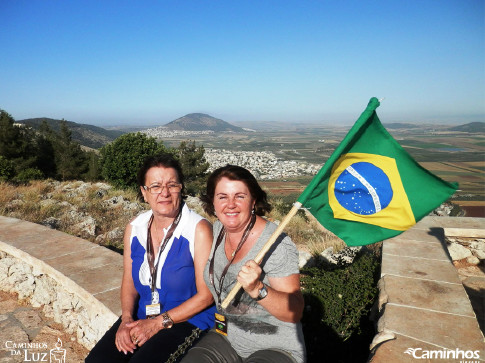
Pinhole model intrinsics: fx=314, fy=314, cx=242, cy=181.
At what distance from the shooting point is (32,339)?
116 inches

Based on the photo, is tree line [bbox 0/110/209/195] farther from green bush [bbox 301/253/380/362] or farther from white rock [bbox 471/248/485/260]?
green bush [bbox 301/253/380/362]

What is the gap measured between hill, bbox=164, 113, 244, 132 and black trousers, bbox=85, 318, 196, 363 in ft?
494

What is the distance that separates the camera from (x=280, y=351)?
1607 mm

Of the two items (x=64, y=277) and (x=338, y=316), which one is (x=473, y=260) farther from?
(x=64, y=277)

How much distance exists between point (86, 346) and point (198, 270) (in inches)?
67.5

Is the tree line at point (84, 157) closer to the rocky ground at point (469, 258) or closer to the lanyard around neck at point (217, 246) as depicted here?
the rocky ground at point (469, 258)

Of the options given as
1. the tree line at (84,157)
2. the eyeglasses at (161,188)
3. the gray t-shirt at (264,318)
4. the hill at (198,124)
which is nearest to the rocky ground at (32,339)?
the eyeglasses at (161,188)

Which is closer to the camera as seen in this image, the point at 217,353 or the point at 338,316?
the point at 217,353

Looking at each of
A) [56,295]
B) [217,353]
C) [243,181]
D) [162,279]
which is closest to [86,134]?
[56,295]

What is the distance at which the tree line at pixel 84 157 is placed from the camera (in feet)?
64.1

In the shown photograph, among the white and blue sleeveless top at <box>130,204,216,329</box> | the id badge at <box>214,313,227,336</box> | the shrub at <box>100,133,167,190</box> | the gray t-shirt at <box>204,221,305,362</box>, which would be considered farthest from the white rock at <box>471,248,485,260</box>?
the shrub at <box>100,133,167,190</box>

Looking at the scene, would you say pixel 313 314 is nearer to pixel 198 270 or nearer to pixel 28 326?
pixel 198 270

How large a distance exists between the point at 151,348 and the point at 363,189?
1573mm

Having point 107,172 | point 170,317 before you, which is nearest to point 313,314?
point 170,317
